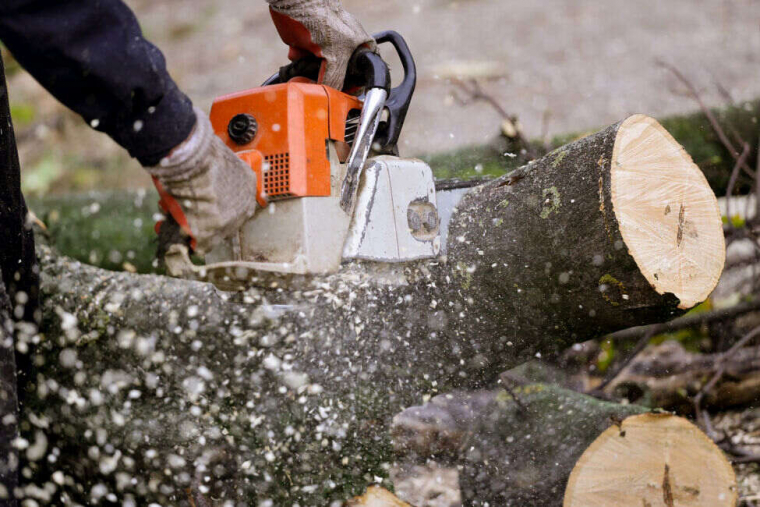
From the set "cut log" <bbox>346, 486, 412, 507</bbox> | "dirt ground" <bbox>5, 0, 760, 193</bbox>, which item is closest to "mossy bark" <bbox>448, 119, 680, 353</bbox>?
"cut log" <bbox>346, 486, 412, 507</bbox>

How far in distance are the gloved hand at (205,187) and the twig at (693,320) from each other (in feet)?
6.34

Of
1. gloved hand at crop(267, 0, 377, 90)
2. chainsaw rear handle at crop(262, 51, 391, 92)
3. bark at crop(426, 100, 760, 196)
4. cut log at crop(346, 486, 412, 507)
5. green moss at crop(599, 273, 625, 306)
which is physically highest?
gloved hand at crop(267, 0, 377, 90)

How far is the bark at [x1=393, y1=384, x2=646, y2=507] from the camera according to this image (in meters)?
1.92

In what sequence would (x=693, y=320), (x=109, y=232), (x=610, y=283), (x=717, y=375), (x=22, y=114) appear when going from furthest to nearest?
(x=22, y=114), (x=109, y=232), (x=693, y=320), (x=717, y=375), (x=610, y=283)

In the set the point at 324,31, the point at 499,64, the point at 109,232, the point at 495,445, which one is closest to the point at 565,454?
the point at 495,445

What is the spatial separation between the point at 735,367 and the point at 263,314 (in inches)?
82.9

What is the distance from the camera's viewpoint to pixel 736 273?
3889 mm

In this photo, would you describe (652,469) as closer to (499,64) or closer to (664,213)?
(664,213)

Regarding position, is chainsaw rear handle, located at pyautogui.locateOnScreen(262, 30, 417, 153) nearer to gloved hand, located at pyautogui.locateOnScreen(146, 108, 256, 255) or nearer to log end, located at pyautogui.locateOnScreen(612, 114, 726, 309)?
gloved hand, located at pyautogui.locateOnScreen(146, 108, 256, 255)

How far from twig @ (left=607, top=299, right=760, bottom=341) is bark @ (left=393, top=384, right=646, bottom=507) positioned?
1.06m

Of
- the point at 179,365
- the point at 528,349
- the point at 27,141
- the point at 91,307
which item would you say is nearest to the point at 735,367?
the point at 528,349

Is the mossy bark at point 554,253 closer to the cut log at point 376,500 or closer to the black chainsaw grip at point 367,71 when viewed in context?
the black chainsaw grip at point 367,71

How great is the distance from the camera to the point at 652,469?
192 cm

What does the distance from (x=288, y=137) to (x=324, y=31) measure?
388mm
